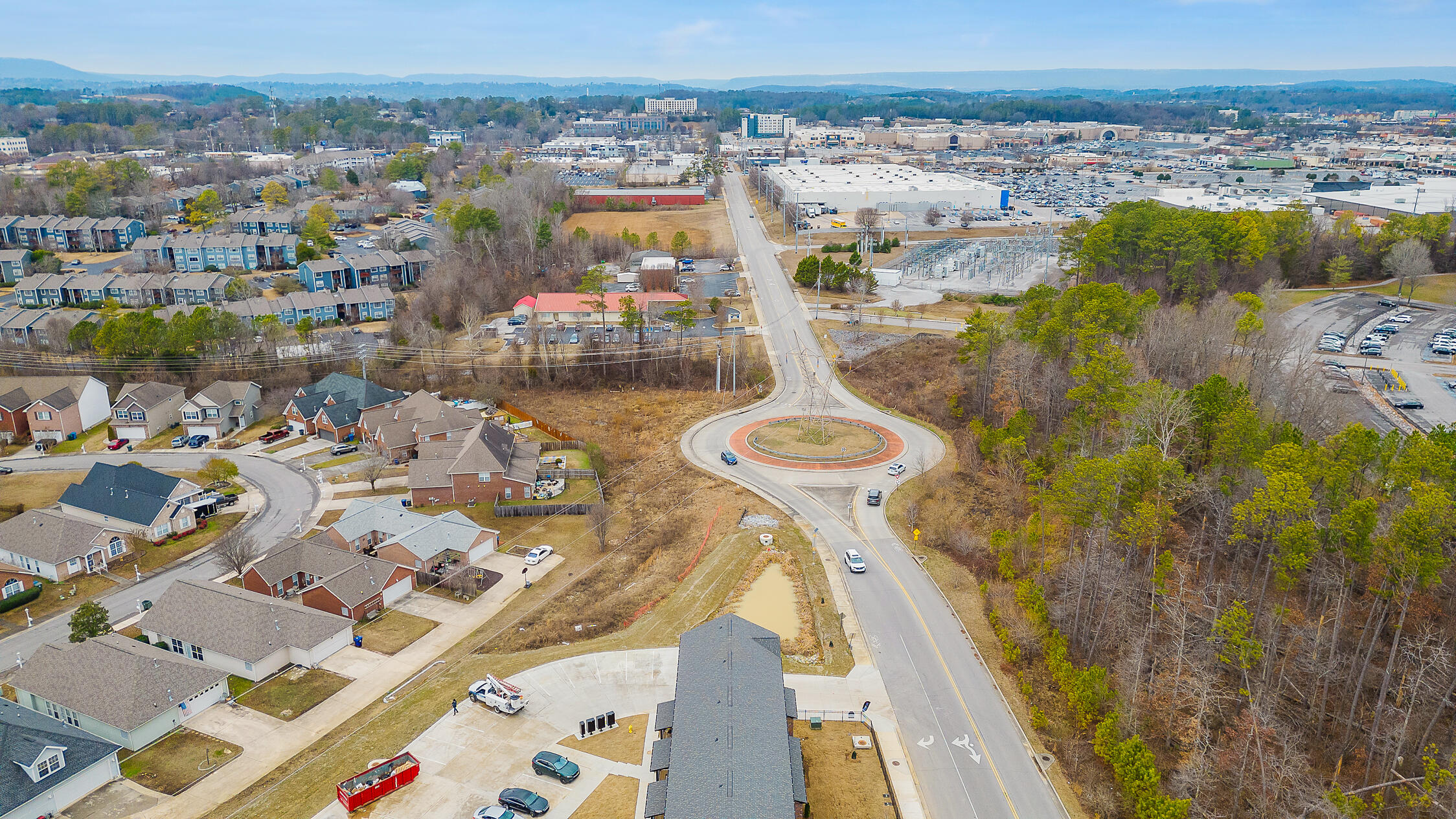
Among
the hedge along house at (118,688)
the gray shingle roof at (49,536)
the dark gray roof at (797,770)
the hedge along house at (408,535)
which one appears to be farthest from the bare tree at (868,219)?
the hedge along house at (118,688)

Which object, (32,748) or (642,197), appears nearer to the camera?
(32,748)

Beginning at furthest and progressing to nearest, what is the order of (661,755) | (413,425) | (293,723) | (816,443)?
(413,425) → (816,443) → (293,723) → (661,755)

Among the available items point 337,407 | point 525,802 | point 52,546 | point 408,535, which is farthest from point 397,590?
point 337,407

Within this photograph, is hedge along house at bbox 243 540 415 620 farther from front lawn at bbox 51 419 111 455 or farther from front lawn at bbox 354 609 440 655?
front lawn at bbox 51 419 111 455

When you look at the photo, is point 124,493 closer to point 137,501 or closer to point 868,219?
point 137,501

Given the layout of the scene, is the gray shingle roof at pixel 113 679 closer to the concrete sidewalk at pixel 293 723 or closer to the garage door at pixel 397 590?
the concrete sidewalk at pixel 293 723

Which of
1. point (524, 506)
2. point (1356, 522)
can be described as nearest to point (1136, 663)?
point (1356, 522)
